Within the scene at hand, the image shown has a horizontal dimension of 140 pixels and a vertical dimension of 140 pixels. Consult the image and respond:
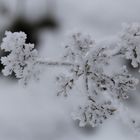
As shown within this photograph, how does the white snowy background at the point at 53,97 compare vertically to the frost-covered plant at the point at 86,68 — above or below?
above

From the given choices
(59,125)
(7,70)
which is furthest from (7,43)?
(59,125)

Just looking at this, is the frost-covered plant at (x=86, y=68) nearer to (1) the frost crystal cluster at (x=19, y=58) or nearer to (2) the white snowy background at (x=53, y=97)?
(1) the frost crystal cluster at (x=19, y=58)

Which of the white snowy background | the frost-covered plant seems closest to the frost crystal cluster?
the frost-covered plant

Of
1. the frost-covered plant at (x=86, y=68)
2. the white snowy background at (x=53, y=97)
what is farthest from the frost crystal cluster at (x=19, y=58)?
the white snowy background at (x=53, y=97)

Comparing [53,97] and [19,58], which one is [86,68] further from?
[53,97]

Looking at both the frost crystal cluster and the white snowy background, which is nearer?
the frost crystal cluster

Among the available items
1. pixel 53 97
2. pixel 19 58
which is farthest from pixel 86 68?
pixel 53 97

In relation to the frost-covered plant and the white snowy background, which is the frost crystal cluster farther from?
the white snowy background
